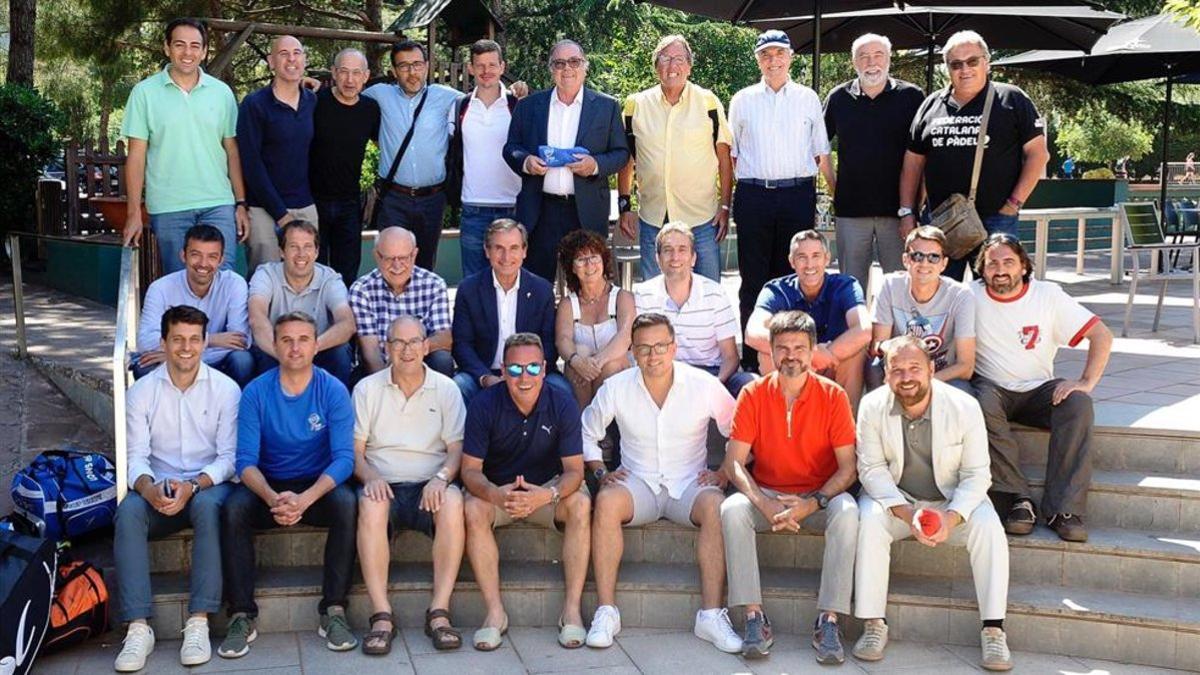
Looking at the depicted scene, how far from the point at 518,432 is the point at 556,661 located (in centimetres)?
91

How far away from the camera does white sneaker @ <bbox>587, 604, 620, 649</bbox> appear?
14.6 ft

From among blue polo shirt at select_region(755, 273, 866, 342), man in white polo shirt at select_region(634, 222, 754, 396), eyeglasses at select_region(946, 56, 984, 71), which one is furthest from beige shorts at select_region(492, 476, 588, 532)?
eyeglasses at select_region(946, 56, 984, 71)

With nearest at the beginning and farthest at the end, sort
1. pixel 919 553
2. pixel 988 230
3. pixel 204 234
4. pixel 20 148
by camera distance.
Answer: pixel 919 553, pixel 204 234, pixel 988 230, pixel 20 148

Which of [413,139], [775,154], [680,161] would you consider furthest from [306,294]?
[775,154]

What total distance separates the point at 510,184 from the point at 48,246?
7.76m

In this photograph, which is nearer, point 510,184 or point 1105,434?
point 1105,434

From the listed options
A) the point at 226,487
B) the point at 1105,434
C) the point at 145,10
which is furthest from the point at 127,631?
the point at 145,10

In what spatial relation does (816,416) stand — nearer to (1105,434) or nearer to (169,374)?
(1105,434)

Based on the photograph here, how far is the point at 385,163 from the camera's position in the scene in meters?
6.18

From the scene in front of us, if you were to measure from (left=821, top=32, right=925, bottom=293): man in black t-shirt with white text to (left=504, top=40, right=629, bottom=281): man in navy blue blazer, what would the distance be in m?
1.12

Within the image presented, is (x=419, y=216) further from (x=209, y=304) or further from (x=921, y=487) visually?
(x=921, y=487)

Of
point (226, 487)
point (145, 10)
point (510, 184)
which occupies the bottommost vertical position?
point (226, 487)

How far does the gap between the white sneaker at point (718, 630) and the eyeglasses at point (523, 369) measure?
110cm

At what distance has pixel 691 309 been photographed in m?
5.49
